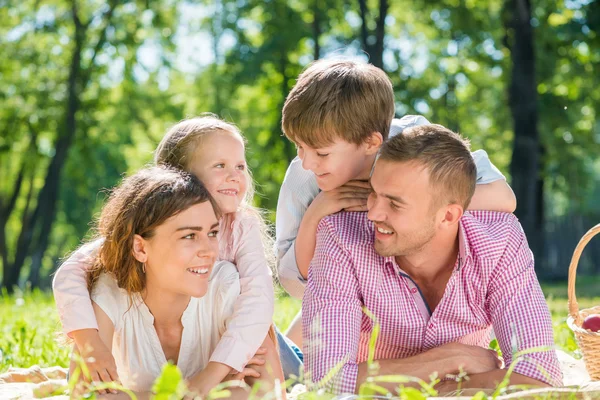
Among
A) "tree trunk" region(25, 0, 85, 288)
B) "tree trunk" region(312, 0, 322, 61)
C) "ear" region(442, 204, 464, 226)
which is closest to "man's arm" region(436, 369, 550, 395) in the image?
"ear" region(442, 204, 464, 226)

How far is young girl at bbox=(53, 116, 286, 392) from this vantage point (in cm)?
338

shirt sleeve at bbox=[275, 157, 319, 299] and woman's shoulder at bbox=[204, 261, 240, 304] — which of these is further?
shirt sleeve at bbox=[275, 157, 319, 299]

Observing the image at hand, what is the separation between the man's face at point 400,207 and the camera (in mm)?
3424

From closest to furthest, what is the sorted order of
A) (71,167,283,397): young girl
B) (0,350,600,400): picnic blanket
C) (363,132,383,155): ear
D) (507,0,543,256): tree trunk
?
(0,350,600,400): picnic blanket < (71,167,283,397): young girl < (363,132,383,155): ear < (507,0,543,256): tree trunk

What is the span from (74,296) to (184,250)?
52 centimetres

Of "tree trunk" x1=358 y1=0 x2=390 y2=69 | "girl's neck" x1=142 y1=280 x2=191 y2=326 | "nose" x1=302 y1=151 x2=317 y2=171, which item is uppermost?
"tree trunk" x1=358 y1=0 x2=390 y2=69

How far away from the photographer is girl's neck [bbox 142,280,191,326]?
3611 millimetres

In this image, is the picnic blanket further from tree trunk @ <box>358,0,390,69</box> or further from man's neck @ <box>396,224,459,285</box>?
tree trunk @ <box>358,0,390,69</box>

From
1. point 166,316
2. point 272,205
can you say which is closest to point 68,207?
point 272,205

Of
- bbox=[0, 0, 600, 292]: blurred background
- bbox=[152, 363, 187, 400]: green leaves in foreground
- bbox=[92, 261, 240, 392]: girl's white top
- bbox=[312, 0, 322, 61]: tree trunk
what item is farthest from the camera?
bbox=[312, 0, 322, 61]: tree trunk

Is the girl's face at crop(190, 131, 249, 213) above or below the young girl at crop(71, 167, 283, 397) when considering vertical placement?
above

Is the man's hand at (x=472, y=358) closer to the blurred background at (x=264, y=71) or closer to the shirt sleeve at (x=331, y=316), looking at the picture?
the shirt sleeve at (x=331, y=316)

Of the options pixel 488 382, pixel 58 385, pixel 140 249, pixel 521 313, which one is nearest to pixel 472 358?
pixel 488 382

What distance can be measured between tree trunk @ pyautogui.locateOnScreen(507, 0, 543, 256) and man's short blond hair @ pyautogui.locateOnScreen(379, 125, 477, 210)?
32.8 feet
